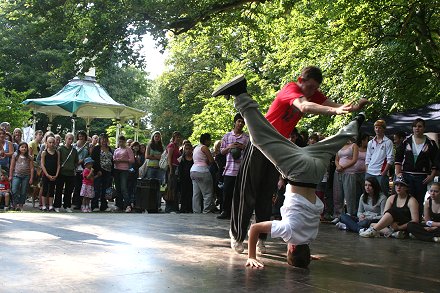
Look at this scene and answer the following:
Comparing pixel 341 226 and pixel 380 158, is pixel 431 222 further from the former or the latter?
pixel 380 158

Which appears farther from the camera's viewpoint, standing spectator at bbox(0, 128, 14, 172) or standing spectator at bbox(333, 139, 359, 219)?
standing spectator at bbox(0, 128, 14, 172)

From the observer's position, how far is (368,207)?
952 cm

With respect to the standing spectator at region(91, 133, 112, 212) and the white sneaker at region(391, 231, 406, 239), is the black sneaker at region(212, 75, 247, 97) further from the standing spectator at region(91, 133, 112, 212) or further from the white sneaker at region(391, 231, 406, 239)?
the standing spectator at region(91, 133, 112, 212)

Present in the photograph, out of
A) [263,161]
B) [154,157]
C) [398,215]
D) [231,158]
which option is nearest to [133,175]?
[154,157]

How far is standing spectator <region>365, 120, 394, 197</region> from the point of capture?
387 inches

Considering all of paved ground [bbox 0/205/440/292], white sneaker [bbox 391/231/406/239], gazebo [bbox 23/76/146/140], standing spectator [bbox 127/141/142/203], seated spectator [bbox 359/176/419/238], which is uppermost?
gazebo [bbox 23/76/146/140]

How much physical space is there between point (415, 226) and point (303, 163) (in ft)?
14.8

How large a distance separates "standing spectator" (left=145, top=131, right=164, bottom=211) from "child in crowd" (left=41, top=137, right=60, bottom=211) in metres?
2.15

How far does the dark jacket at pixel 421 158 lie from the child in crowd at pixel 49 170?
727 centimetres

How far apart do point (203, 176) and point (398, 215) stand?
4.60 meters

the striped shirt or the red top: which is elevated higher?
the striped shirt

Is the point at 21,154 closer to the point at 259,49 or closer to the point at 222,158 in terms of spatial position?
the point at 222,158

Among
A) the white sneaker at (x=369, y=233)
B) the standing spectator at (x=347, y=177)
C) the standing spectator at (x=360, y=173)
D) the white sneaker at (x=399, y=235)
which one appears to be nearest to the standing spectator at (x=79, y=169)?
the standing spectator at (x=347, y=177)

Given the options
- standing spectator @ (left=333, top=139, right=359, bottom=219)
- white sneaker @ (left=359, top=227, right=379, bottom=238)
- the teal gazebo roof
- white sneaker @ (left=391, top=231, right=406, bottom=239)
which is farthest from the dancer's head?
the teal gazebo roof
